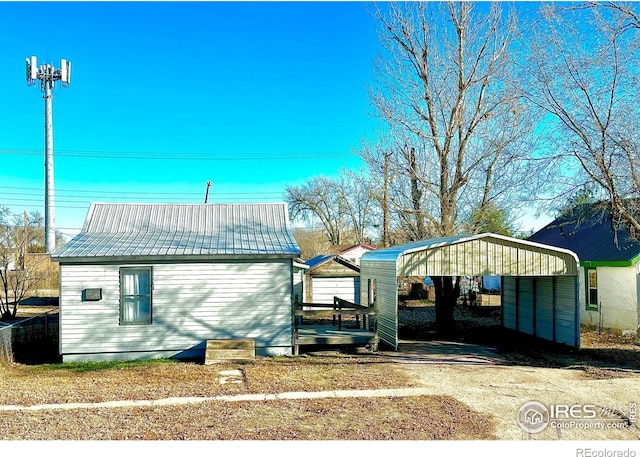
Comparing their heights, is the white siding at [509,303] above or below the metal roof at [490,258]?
below

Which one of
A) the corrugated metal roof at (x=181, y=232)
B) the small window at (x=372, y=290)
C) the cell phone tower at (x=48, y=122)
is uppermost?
the cell phone tower at (x=48, y=122)

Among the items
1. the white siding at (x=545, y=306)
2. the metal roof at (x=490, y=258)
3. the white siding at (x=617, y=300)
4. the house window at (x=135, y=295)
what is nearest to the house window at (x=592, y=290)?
the white siding at (x=617, y=300)

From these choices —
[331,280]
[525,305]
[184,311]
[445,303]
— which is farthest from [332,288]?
[184,311]

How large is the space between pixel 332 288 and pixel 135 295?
1309 centimetres

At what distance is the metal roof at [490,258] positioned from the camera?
44.2 ft

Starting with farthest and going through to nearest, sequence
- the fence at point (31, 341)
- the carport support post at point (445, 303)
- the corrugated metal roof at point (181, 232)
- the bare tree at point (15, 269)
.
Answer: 1. the bare tree at point (15, 269)
2. the carport support post at point (445, 303)
3. the corrugated metal roof at point (181, 232)
4. the fence at point (31, 341)

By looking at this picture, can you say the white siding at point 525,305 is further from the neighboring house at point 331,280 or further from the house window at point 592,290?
the neighboring house at point 331,280

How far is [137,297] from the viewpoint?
1238cm

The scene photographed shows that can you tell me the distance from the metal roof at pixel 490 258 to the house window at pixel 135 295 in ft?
18.9

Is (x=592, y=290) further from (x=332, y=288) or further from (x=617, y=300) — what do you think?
(x=332, y=288)

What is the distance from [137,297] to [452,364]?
7044 millimetres

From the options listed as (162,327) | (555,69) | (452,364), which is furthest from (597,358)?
(162,327)

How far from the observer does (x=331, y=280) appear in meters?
24.4

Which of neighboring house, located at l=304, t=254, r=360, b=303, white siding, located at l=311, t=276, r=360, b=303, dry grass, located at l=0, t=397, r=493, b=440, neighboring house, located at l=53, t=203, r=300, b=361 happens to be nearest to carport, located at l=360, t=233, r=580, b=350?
neighboring house, located at l=53, t=203, r=300, b=361
